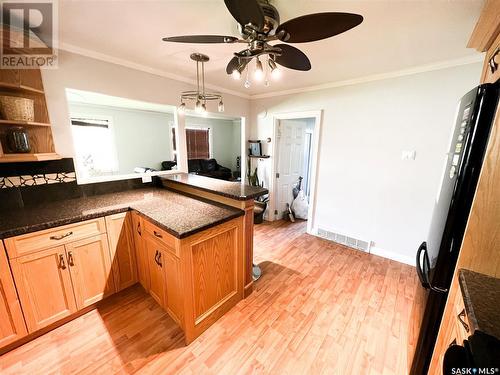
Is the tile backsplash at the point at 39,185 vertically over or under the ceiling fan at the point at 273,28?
under

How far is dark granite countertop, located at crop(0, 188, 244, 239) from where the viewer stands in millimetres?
1411

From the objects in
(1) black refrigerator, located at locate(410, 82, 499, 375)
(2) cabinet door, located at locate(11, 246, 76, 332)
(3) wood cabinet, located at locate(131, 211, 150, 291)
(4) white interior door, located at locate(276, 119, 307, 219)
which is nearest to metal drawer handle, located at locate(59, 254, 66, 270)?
(2) cabinet door, located at locate(11, 246, 76, 332)

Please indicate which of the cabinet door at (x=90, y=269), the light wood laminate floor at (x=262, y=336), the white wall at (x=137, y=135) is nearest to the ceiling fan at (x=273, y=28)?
the cabinet door at (x=90, y=269)

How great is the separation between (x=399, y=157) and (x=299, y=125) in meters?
1.87

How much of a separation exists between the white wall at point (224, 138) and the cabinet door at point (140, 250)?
17.2 feet

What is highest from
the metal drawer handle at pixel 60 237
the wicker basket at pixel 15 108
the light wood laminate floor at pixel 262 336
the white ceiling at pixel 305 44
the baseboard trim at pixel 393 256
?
the white ceiling at pixel 305 44

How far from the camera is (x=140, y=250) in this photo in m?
1.90

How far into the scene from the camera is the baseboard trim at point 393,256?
2.56 metres

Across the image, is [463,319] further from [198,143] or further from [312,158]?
[198,143]

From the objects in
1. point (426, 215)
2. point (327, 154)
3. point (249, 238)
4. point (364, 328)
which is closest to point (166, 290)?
point (249, 238)

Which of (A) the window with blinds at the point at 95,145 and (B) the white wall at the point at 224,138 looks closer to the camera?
(A) the window with blinds at the point at 95,145

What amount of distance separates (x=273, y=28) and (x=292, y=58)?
0.25 m

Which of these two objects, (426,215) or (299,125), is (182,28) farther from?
→ (426,215)

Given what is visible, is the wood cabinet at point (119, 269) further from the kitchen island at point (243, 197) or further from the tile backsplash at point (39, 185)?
the tile backsplash at point (39, 185)
